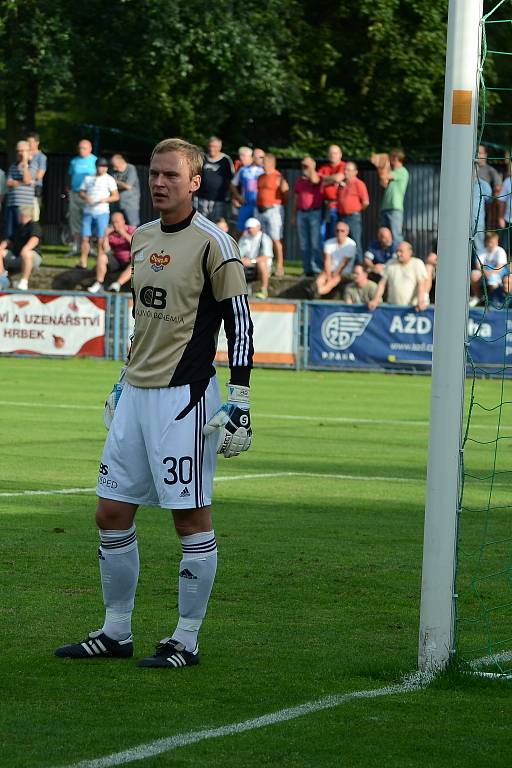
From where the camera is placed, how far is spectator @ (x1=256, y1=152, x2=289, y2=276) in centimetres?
3023

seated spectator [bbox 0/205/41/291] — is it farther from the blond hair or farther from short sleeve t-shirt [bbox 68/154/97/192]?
the blond hair

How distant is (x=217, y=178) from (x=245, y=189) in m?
0.63

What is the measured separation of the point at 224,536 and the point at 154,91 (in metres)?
34.2

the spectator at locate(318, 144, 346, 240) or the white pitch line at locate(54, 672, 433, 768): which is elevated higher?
the spectator at locate(318, 144, 346, 240)

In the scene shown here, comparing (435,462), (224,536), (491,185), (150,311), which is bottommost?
(224,536)

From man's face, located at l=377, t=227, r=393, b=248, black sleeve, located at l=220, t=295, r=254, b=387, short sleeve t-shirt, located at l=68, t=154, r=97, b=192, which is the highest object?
short sleeve t-shirt, located at l=68, t=154, r=97, b=192

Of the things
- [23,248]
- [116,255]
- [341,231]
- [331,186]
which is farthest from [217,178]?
[23,248]

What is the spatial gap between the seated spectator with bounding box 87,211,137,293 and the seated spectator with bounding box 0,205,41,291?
1.28m

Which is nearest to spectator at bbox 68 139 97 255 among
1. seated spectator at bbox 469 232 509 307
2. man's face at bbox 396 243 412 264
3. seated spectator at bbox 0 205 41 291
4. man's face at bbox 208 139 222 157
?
seated spectator at bbox 0 205 41 291

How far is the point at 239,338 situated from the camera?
6.74m

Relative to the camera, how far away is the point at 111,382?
24.2 meters

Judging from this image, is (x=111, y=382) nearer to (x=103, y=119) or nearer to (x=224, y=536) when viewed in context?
(x=224, y=536)

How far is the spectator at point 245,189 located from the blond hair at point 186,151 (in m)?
23.7

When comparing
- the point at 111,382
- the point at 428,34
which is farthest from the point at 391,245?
the point at 428,34
